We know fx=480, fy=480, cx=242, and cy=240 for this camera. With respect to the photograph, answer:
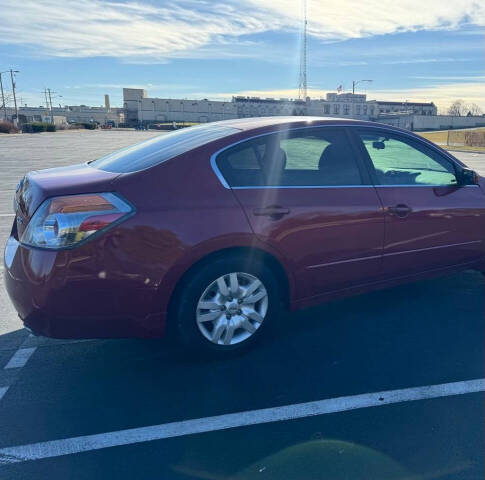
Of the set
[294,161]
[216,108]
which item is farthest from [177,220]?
[216,108]

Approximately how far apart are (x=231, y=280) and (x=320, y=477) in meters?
1.32

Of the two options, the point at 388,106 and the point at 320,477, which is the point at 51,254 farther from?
the point at 388,106

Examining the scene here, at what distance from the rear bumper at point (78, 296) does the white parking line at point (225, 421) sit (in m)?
0.64

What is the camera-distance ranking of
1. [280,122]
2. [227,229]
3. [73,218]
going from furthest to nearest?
[280,122]
[227,229]
[73,218]

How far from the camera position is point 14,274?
296cm

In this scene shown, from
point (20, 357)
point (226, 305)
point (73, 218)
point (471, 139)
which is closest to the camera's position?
point (73, 218)

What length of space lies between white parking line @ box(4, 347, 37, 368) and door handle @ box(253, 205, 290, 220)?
188 cm

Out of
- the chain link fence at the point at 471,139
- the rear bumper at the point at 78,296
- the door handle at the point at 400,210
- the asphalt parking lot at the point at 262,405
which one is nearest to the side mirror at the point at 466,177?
the door handle at the point at 400,210

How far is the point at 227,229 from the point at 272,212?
14.1 inches

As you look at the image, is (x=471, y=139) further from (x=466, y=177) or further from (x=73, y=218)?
(x=73, y=218)

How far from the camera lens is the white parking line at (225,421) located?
2.44 metres

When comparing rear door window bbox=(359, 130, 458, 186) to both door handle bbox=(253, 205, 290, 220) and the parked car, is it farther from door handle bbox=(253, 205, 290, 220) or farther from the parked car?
door handle bbox=(253, 205, 290, 220)

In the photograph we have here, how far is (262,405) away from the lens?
2828mm

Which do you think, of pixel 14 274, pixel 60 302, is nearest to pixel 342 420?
pixel 60 302
